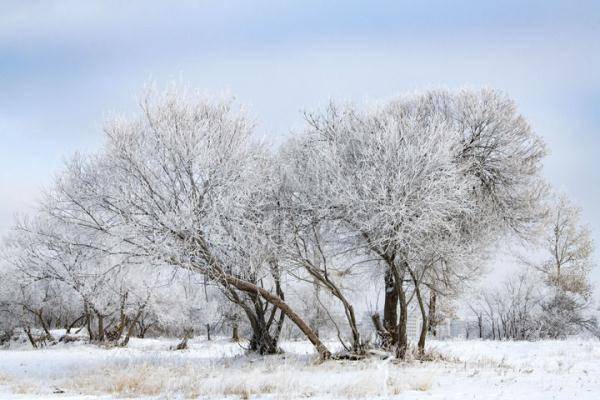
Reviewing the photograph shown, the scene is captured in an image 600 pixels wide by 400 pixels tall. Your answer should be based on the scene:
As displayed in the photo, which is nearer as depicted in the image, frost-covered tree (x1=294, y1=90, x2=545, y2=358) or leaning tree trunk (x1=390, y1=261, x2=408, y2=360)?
frost-covered tree (x1=294, y1=90, x2=545, y2=358)

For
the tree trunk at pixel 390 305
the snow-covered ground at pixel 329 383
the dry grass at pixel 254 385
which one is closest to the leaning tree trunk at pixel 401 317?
the snow-covered ground at pixel 329 383

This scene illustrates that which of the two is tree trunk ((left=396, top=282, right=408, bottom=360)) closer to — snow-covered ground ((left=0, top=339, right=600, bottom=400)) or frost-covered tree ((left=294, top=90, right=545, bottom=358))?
frost-covered tree ((left=294, top=90, right=545, bottom=358))

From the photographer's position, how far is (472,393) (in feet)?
28.2

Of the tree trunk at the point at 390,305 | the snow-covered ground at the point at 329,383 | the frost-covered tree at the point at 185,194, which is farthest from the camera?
the tree trunk at the point at 390,305

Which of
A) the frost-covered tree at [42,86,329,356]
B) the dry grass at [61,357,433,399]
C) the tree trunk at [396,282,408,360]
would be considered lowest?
the dry grass at [61,357,433,399]

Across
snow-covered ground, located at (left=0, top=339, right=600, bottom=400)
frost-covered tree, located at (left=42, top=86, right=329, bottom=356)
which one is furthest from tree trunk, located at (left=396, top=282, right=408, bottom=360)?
frost-covered tree, located at (left=42, top=86, right=329, bottom=356)

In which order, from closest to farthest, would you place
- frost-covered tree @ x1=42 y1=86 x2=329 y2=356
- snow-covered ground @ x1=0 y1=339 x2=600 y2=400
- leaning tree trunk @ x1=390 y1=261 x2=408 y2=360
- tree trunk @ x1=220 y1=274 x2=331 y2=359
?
snow-covered ground @ x1=0 y1=339 x2=600 y2=400 → frost-covered tree @ x1=42 y1=86 x2=329 y2=356 → tree trunk @ x1=220 y1=274 x2=331 y2=359 → leaning tree trunk @ x1=390 y1=261 x2=408 y2=360

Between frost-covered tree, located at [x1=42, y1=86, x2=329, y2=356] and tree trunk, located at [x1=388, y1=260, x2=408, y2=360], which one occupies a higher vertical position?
frost-covered tree, located at [x1=42, y1=86, x2=329, y2=356]

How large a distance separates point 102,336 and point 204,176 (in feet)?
73.2

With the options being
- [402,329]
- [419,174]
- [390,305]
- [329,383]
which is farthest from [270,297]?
[329,383]

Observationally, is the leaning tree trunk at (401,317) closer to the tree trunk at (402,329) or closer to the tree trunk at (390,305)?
the tree trunk at (402,329)

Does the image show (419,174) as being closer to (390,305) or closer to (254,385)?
(390,305)

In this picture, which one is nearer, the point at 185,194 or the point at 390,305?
the point at 185,194

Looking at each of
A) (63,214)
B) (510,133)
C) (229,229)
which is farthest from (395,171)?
(63,214)
